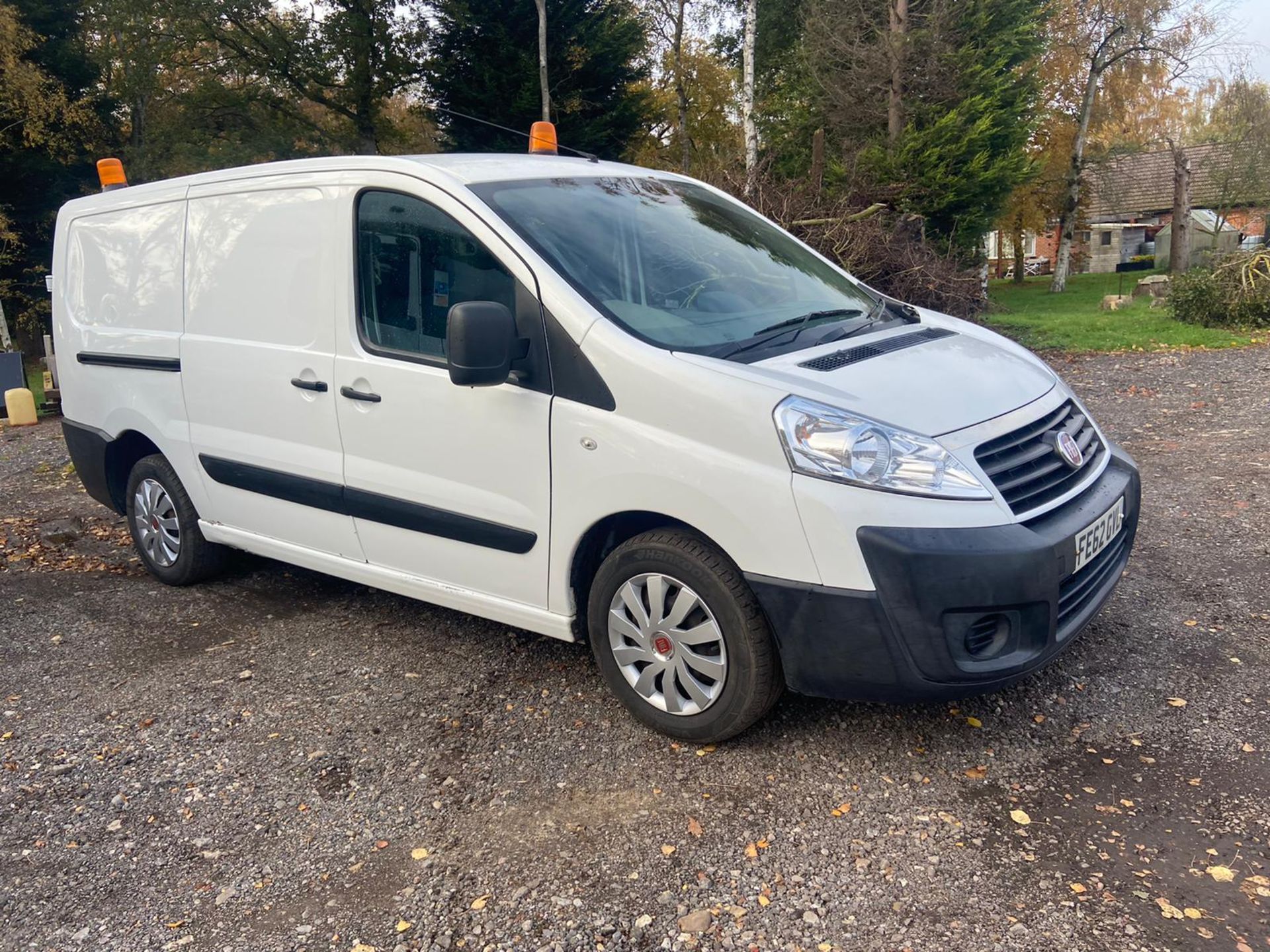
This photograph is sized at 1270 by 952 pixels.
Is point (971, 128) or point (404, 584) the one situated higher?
point (971, 128)

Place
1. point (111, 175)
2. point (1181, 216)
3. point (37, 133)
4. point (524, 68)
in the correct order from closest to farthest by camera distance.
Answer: point (111, 175) → point (37, 133) → point (524, 68) → point (1181, 216)

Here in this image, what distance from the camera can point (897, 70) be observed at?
2262 cm

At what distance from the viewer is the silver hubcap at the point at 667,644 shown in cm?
316

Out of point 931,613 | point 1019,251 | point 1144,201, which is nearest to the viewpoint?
point 931,613

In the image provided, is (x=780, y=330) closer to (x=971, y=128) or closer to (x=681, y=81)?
(x=971, y=128)

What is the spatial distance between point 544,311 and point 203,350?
2.06m

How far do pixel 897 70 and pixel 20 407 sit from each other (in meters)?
19.0

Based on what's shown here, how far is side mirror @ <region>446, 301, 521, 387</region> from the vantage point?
3195 mm

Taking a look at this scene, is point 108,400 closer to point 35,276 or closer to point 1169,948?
point 1169,948

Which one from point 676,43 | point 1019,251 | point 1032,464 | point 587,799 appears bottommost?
point 587,799

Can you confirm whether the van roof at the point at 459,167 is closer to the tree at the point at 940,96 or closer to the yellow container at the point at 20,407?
the yellow container at the point at 20,407

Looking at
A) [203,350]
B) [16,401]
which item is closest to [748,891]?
[203,350]

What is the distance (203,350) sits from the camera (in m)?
4.56

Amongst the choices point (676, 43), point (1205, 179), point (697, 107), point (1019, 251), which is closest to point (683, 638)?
point (676, 43)
